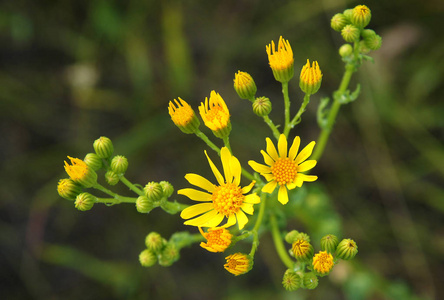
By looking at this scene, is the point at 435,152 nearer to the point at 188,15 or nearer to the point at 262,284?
the point at 262,284

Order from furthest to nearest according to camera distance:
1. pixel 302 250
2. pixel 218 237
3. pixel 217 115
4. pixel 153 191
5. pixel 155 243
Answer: pixel 155 243
pixel 217 115
pixel 153 191
pixel 302 250
pixel 218 237

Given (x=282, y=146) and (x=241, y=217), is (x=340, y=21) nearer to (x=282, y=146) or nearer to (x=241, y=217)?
(x=282, y=146)

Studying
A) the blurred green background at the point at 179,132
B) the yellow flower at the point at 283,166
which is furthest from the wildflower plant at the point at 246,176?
the blurred green background at the point at 179,132

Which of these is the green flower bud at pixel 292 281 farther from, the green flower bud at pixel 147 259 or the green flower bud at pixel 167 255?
the green flower bud at pixel 147 259

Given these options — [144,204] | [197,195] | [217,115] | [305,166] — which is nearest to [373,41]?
[305,166]

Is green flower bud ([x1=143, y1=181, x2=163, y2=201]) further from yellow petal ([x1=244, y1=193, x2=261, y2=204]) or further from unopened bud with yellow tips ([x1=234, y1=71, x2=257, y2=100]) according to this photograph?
unopened bud with yellow tips ([x1=234, y1=71, x2=257, y2=100])

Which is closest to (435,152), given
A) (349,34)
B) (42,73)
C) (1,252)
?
(349,34)

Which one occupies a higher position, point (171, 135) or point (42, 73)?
point (42, 73)

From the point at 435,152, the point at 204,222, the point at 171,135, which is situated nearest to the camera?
the point at 204,222
